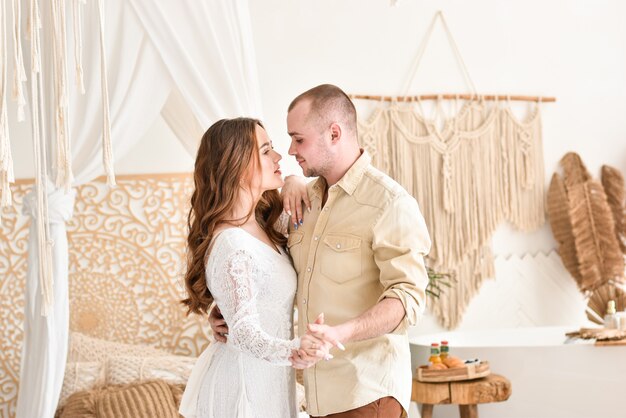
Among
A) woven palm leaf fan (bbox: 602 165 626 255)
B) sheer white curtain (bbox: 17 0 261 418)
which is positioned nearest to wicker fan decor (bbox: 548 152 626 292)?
woven palm leaf fan (bbox: 602 165 626 255)

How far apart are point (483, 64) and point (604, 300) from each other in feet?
5.57

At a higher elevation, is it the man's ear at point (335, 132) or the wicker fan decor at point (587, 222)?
the man's ear at point (335, 132)

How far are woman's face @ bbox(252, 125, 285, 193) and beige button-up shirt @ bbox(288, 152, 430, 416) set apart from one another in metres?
0.18

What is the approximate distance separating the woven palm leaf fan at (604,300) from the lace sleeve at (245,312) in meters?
3.64

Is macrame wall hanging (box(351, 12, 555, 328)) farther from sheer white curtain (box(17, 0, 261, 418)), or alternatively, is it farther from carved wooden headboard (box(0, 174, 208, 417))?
sheer white curtain (box(17, 0, 261, 418))

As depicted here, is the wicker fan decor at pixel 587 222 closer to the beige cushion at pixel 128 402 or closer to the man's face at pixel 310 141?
the beige cushion at pixel 128 402

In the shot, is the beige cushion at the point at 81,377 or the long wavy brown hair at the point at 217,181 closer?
the long wavy brown hair at the point at 217,181

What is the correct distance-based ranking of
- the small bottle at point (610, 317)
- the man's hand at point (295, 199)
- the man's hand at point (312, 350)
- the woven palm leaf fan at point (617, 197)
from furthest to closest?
1. the woven palm leaf fan at point (617, 197)
2. the small bottle at point (610, 317)
3. the man's hand at point (295, 199)
4. the man's hand at point (312, 350)

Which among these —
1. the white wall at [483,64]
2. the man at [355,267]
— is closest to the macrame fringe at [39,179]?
the man at [355,267]

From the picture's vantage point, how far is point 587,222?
574cm

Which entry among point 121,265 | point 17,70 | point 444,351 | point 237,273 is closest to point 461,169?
point 444,351

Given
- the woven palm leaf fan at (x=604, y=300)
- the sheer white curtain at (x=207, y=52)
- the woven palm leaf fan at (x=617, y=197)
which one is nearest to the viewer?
the sheer white curtain at (x=207, y=52)

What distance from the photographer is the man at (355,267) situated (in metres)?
2.46

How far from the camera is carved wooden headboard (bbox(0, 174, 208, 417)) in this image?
527 cm
